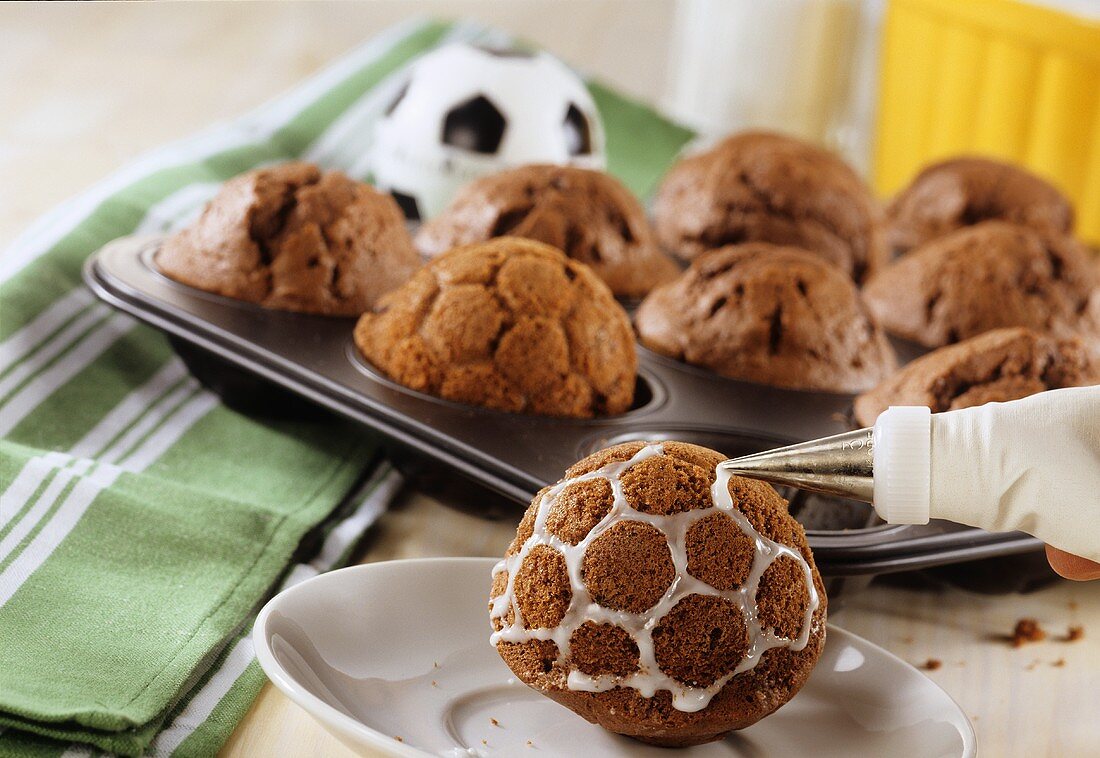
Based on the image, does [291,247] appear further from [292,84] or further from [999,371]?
[292,84]

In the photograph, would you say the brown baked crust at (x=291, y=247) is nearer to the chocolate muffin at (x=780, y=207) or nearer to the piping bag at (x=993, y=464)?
the chocolate muffin at (x=780, y=207)

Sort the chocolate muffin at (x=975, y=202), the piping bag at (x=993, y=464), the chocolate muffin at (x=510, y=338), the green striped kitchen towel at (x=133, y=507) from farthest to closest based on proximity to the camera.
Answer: the chocolate muffin at (x=975, y=202) → the chocolate muffin at (x=510, y=338) → the green striped kitchen towel at (x=133, y=507) → the piping bag at (x=993, y=464)

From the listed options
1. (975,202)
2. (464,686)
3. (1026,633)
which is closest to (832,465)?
(464,686)

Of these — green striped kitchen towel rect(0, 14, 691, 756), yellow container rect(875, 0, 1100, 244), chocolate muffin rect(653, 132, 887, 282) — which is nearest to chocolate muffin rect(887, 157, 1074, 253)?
chocolate muffin rect(653, 132, 887, 282)

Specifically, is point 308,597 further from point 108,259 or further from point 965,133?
point 965,133

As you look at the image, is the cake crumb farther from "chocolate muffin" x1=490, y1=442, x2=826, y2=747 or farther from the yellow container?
the yellow container

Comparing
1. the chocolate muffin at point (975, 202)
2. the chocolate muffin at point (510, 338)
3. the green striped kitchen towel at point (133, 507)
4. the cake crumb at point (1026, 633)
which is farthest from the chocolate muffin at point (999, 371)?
the chocolate muffin at point (975, 202)
